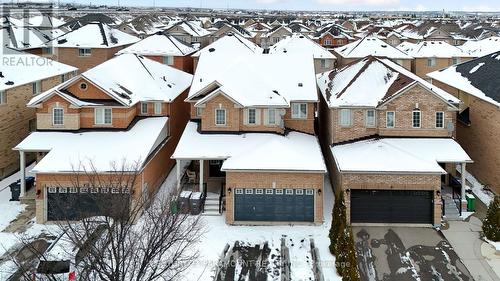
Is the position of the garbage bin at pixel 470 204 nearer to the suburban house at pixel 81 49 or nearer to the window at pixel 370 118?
the window at pixel 370 118

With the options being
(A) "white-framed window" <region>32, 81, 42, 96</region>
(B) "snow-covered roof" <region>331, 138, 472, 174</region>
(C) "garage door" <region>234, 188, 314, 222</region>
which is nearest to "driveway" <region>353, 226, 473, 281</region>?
(C) "garage door" <region>234, 188, 314, 222</region>

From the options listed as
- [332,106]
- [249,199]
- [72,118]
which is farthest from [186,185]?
[332,106]

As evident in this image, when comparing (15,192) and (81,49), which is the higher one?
(81,49)

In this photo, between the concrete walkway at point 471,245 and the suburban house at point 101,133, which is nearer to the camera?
the concrete walkway at point 471,245

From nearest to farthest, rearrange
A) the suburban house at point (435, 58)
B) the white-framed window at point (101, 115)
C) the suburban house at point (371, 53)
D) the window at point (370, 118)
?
the window at point (370, 118) → the white-framed window at point (101, 115) → the suburban house at point (371, 53) → the suburban house at point (435, 58)

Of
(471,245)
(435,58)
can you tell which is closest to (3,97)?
(471,245)

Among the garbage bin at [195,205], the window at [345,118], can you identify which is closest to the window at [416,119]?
the window at [345,118]

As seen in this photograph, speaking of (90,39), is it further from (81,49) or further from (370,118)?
(370,118)
